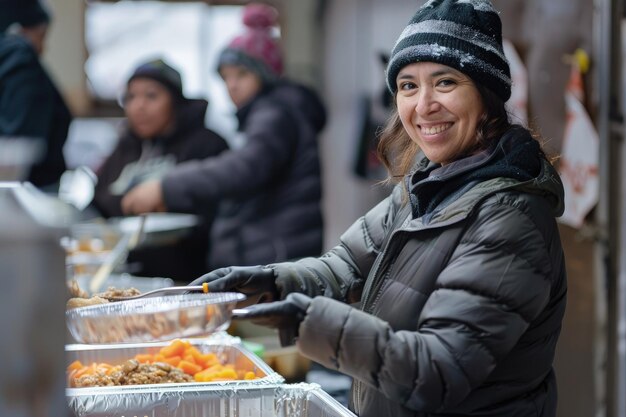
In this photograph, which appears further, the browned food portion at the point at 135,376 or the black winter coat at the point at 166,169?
the black winter coat at the point at 166,169

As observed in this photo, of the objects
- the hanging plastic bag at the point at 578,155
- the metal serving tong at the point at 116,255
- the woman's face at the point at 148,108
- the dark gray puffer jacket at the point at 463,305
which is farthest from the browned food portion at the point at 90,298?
the woman's face at the point at 148,108

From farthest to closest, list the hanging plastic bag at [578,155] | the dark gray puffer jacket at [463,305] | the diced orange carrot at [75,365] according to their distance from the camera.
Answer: the hanging plastic bag at [578,155] → the diced orange carrot at [75,365] → the dark gray puffer jacket at [463,305]

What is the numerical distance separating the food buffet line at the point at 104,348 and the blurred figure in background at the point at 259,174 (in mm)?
1690

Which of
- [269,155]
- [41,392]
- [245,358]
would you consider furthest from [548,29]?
[41,392]

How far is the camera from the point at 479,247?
6.25ft

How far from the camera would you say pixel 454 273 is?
1.89m

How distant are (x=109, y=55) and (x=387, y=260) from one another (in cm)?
398

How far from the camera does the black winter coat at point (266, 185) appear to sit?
18.6ft

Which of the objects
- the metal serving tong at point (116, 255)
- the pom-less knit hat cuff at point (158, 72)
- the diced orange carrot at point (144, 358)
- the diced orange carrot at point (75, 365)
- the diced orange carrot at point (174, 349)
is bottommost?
Answer: the diced orange carrot at point (75, 365)

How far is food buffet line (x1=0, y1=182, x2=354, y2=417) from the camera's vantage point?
132 centimetres

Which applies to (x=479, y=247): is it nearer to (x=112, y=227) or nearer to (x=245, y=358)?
(x=245, y=358)

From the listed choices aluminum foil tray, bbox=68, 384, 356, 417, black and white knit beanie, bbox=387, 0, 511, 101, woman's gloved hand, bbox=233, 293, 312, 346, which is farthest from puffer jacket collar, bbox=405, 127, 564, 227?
aluminum foil tray, bbox=68, 384, 356, 417

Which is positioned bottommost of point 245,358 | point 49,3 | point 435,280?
point 245,358

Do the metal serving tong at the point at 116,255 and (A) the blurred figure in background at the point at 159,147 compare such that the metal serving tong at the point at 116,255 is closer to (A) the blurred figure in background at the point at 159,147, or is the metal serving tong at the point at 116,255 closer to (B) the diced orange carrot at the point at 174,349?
(A) the blurred figure in background at the point at 159,147
